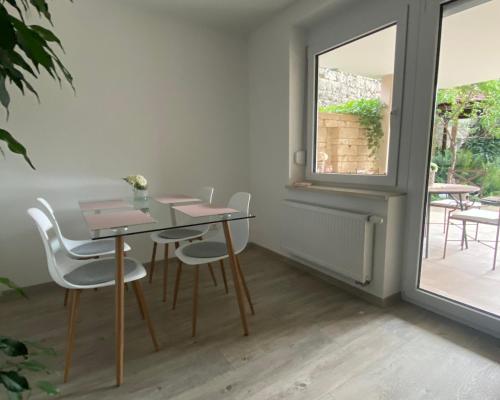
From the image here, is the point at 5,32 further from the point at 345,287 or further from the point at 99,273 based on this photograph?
the point at 345,287

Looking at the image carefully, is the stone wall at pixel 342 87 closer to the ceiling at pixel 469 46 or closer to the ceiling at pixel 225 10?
the ceiling at pixel 469 46

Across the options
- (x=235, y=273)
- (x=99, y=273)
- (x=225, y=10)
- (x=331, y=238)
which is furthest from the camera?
(x=225, y=10)

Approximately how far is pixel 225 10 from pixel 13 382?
3.00 m

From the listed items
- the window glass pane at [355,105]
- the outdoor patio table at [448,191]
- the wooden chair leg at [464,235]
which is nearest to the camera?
the outdoor patio table at [448,191]

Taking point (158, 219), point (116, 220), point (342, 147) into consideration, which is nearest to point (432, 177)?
point (342, 147)

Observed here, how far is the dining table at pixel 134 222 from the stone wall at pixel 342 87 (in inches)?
57.2

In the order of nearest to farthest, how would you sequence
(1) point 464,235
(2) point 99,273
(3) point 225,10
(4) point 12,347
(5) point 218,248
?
(4) point 12,347 < (2) point 99,273 < (5) point 218,248 < (1) point 464,235 < (3) point 225,10

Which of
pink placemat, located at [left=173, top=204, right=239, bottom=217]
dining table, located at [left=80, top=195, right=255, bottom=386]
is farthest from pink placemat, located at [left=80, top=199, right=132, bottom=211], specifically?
pink placemat, located at [left=173, top=204, right=239, bottom=217]

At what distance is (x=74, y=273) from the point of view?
160 cm

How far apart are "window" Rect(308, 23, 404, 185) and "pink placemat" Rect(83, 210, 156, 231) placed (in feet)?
5.55

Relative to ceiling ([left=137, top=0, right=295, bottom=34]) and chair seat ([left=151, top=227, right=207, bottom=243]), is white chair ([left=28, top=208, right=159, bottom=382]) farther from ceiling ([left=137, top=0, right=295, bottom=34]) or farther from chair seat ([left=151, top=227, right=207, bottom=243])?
ceiling ([left=137, top=0, right=295, bottom=34])

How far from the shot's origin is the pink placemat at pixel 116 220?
1.57m

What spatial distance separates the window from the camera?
218cm

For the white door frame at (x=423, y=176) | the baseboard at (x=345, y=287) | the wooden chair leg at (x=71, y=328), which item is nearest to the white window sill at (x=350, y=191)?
the white door frame at (x=423, y=176)
